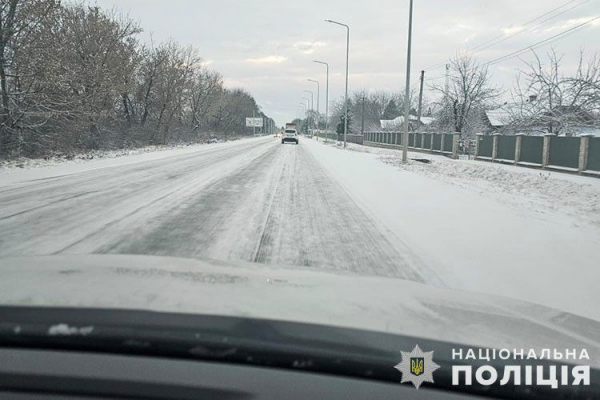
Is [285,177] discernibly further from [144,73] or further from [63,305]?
[144,73]

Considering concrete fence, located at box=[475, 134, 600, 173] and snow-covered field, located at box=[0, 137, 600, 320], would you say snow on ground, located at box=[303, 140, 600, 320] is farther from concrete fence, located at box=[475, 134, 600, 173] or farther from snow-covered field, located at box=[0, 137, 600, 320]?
concrete fence, located at box=[475, 134, 600, 173]

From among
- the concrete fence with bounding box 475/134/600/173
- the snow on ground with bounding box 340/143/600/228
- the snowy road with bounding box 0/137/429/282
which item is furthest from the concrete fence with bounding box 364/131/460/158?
the snowy road with bounding box 0/137/429/282

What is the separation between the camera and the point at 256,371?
170cm

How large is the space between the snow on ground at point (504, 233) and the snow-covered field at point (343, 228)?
0.08 feet

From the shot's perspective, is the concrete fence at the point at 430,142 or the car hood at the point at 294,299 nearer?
the car hood at the point at 294,299

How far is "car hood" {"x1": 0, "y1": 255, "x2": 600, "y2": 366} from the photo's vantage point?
80.4 inches

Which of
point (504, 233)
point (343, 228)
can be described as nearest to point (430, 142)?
point (504, 233)

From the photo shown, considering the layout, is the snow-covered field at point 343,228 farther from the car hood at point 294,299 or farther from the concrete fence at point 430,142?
the concrete fence at point 430,142

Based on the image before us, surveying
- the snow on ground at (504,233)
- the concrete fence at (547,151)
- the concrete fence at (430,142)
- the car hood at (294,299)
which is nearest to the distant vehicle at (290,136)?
the concrete fence at (430,142)

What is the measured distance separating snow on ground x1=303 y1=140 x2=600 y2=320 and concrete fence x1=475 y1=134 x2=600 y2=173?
5664 millimetres

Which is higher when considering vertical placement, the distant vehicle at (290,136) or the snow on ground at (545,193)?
the distant vehicle at (290,136)

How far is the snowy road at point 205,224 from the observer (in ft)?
21.2

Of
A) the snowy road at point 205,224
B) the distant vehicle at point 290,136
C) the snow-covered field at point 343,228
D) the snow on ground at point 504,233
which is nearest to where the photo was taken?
the snow on ground at point 504,233

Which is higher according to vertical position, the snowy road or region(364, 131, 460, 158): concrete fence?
region(364, 131, 460, 158): concrete fence
